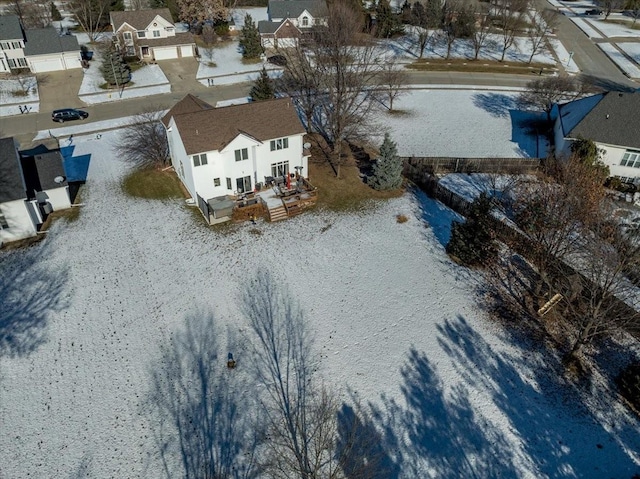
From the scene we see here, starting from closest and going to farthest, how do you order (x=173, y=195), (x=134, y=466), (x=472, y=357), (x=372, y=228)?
(x=134, y=466) < (x=472, y=357) < (x=372, y=228) < (x=173, y=195)

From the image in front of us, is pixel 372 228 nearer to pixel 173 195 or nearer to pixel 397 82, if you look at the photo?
pixel 173 195

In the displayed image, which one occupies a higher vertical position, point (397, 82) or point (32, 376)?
point (397, 82)

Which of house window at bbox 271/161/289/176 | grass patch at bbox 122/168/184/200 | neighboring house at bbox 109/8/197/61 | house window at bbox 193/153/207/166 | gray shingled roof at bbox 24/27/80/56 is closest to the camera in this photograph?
house window at bbox 193/153/207/166

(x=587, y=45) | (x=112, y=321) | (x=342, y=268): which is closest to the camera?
(x=112, y=321)

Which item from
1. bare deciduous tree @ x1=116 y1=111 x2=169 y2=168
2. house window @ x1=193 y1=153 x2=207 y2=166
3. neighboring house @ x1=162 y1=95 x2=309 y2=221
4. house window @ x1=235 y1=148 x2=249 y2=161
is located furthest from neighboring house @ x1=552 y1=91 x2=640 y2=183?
bare deciduous tree @ x1=116 y1=111 x2=169 y2=168

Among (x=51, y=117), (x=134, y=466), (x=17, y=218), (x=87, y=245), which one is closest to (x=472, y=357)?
(x=134, y=466)

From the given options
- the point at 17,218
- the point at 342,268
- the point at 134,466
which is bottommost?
the point at 134,466

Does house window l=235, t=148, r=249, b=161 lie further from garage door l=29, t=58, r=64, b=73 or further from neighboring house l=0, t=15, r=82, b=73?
garage door l=29, t=58, r=64, b=73
